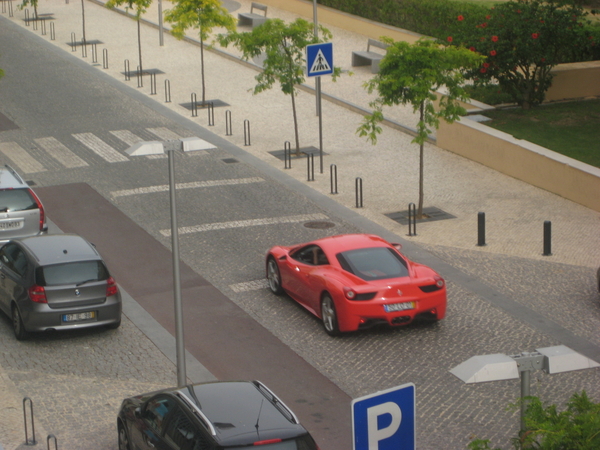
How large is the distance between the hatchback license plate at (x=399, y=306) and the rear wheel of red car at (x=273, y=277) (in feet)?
8.54

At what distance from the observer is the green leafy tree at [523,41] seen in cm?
2606

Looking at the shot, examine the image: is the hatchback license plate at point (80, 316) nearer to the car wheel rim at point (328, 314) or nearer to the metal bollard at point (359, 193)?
the car wheel rim at point (328, 314)

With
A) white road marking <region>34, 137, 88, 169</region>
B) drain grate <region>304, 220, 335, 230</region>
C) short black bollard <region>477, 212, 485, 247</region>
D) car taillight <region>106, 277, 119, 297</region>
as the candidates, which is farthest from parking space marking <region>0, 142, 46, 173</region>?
short black bollard <region>477, 212, 485, 247</region>

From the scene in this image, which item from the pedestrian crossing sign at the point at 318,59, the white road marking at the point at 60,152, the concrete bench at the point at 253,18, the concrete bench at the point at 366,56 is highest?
the concrete bench at the point at 253,18

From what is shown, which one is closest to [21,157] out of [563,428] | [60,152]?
[60,152]

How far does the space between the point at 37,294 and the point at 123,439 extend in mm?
4062

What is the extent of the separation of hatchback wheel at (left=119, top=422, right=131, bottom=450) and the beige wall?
1364 cm

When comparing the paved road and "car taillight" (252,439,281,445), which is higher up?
"car taillight" (252,439,281,445)

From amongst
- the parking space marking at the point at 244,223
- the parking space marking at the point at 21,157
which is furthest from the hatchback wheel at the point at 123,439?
the parking space marking at the point at 21,157

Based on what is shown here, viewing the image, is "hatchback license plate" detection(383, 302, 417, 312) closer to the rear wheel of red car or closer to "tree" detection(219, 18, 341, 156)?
the rear wheel of red car

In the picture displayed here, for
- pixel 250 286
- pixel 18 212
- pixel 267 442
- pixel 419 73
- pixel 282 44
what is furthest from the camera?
pixel 282 44

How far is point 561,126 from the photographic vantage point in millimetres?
25531

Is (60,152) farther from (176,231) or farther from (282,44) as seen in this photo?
(176,231)

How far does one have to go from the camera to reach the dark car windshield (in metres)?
14.4
